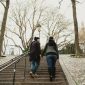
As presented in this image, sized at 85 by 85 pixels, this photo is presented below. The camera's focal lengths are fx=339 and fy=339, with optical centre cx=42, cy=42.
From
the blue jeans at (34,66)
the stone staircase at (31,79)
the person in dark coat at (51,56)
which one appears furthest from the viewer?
the blue jeans at (34,66)

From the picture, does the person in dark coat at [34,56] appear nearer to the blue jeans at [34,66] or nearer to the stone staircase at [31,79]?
the blue jeans at [34,66]

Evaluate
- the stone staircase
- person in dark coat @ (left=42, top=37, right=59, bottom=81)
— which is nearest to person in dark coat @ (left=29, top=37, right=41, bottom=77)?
the stone staircase

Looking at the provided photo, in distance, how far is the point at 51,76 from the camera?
521 inches

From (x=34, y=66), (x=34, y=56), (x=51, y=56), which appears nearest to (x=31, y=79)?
(x=34, y=66)

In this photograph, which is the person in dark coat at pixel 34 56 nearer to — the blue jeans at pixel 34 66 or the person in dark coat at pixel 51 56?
the blue jeans at pixel 34 66

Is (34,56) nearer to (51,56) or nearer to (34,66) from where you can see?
(34,66)

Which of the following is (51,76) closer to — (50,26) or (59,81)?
(59,81)

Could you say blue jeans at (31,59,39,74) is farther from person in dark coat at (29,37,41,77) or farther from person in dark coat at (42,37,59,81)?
person in dark coat at (42,37,59,81)

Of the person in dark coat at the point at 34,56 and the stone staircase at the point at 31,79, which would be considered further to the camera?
the person in dark coat at the point at 34,56

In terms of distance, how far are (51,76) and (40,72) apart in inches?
84.6

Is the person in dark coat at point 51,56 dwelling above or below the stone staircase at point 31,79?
above

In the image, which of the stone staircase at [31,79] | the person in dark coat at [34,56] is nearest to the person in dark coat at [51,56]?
the stone staircase at [31,79]

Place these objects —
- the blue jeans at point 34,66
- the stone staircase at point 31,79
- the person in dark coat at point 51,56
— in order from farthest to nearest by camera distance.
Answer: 1. the blue jeans at point 34,66
2. the person in dark coat at point 51,56
3. the stone staircase at point 31,79

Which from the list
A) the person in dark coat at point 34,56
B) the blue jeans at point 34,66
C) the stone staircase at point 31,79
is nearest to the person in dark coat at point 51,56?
the stone staircase at point 31,79
